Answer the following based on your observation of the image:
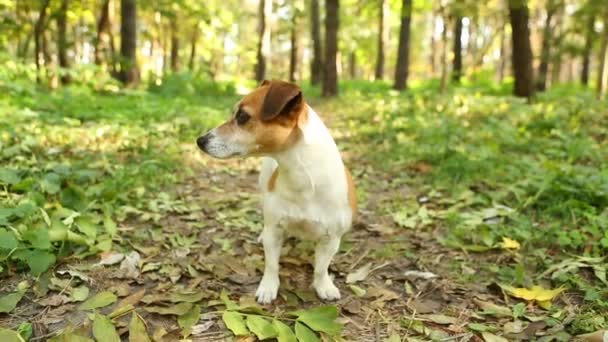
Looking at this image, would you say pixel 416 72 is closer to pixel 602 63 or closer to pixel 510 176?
pixel 602 63

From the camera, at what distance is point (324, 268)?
3244mm

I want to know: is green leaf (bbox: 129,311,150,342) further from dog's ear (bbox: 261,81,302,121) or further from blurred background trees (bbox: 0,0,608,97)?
blurred background trees (bbox: 0,0,608,97)

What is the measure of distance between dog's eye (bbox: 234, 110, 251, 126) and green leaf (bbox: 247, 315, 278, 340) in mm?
1090

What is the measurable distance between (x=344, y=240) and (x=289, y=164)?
1.61 metres

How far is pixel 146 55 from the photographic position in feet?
116

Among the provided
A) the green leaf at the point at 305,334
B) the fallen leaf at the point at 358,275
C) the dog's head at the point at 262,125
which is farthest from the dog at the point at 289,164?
the green leaf at the point at 305,334

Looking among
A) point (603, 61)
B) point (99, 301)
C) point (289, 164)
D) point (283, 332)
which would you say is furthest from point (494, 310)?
point (603, 61)

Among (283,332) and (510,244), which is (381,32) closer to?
(510,244)

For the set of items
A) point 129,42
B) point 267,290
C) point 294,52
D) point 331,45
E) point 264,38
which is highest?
point 264,38

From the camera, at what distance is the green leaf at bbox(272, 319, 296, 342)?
264 centimetres

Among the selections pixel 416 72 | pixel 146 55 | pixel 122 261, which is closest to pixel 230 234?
pixel 122 261

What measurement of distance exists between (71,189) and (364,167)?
363cm

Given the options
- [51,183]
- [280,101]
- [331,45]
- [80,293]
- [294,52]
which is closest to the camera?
[280,101]

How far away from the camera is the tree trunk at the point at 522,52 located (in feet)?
34.0
